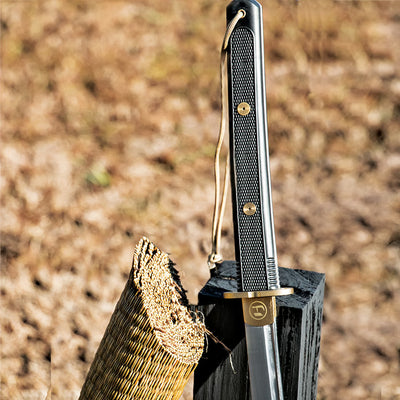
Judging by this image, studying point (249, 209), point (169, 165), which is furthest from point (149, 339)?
point (169, 165)

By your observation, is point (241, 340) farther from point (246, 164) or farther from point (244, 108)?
point (244, 108)

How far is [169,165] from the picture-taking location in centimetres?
283

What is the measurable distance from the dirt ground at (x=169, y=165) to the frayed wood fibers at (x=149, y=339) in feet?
4.64

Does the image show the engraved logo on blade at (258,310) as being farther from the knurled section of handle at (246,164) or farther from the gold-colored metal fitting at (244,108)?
the gold-colored metal fitting at (244,108)

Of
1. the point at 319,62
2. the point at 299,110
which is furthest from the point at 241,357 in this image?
the point at 319,62

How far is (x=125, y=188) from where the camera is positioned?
2.79 m

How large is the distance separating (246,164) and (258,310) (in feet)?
1.03

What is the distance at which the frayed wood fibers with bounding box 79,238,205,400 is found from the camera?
3.45 feet

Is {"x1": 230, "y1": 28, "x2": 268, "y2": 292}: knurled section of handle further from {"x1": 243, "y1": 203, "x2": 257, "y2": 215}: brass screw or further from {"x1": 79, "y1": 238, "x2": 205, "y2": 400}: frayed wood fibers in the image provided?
{"x1": 79, "y1": 238, "x2": 205, "y2": 400}: frayed wood fibers

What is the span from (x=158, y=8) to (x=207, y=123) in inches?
30.3

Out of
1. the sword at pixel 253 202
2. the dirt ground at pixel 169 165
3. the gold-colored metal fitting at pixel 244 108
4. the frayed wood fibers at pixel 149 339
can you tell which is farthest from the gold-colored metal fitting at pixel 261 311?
the dirt ground at pixel 169 165

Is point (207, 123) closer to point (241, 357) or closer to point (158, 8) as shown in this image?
point (158, 8)

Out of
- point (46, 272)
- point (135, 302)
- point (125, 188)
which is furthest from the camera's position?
point (125, 188)

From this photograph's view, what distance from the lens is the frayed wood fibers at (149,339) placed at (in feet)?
3.45
